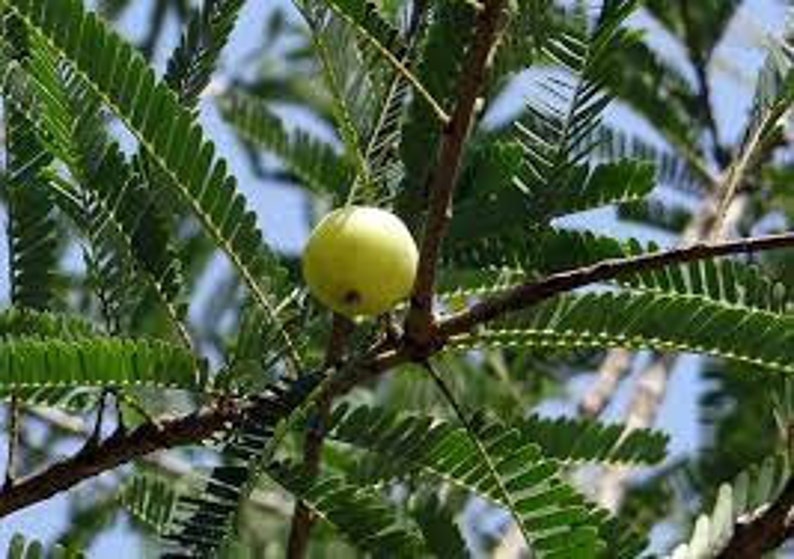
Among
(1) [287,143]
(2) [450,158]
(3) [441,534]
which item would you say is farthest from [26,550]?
(1) [287,143]

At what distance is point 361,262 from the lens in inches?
57.4

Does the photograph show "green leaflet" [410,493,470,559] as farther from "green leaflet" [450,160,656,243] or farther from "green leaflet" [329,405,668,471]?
"green leaflet" [450,160,656,243]

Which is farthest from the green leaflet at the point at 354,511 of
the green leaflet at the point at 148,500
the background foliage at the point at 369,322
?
the green leaflet at the point at 148,500

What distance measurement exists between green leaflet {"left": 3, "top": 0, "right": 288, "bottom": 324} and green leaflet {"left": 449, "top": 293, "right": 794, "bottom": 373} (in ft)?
0.86

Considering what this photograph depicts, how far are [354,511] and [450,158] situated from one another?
45cm

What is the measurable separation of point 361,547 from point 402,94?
44cm

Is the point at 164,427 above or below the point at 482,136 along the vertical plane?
below

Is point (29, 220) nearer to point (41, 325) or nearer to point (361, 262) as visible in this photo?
point (41, 325)

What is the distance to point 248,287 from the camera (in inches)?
64.7

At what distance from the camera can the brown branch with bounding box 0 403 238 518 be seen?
161 cm

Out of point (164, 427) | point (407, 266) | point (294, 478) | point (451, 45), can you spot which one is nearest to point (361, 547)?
point (294, 478)

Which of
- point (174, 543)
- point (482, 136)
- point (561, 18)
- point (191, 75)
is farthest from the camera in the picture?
point (482, 136)

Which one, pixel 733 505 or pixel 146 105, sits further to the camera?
pixel 733 505

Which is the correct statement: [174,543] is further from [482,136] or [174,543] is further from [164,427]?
[482,136]
